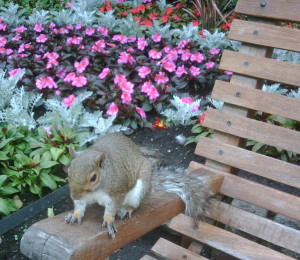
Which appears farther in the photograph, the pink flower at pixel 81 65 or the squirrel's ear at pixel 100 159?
the pink flower at pixel 81 65

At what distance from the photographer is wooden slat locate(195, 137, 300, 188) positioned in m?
2.10

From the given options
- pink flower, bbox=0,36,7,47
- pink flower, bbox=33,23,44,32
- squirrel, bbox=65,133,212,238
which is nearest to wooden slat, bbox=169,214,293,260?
squirrel, bbox=65,133,212,238

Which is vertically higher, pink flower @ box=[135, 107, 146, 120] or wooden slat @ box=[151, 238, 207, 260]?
pink flower @ box=[135, 107, 146, 120]

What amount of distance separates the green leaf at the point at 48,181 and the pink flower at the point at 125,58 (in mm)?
1458

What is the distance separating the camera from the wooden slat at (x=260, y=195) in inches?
82.4

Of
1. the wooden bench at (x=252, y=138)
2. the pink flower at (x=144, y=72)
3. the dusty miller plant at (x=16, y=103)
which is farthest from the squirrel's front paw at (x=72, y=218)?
the pink flower at (x=144, y=72)

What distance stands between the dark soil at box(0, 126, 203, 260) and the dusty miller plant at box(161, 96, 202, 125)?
62mm

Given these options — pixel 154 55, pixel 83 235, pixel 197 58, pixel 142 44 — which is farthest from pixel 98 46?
pixel 83 235

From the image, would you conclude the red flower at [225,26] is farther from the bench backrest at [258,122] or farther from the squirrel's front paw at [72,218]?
the squirrel's front paw at [72,218]

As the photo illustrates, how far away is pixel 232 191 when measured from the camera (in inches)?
87.4

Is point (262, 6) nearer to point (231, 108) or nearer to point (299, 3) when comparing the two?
point (299, 3)

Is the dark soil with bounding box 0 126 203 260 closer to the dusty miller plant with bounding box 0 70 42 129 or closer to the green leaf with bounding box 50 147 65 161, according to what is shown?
the green leaf with bounding box 50 147 65 161

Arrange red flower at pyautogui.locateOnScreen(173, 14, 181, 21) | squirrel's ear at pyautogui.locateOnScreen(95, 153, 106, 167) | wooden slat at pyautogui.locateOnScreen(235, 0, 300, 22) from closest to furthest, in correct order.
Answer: squirrel's ear at pyautogui.locateOnScreen(95, 153, 106, 167), wooden slat at pyautogui.locateOnScreen(235, 0, 300, 22), red flower at pyautogui.locateOnScreen(173, 14, 181, 21)

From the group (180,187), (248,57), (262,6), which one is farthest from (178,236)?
(262,6)
